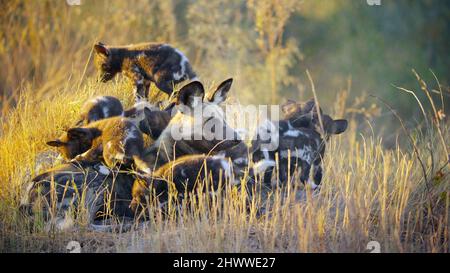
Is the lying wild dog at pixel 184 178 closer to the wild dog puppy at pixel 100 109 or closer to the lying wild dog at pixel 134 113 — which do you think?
the lying wild dog at pixel 134 113

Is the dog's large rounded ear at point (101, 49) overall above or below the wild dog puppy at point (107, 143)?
above

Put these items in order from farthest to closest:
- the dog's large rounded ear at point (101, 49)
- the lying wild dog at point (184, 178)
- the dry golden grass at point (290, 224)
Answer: the dog's large rounded ear at point (101, 49) → the lying wild dog at point (184, 178) → the dry golden grass at point (290, 224)

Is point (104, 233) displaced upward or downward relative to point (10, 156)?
downward

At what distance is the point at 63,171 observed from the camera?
4.16 meters

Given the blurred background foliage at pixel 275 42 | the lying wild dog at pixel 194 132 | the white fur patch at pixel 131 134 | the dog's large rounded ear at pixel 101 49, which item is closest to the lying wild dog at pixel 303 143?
the lying wild dog at pixel 194 132

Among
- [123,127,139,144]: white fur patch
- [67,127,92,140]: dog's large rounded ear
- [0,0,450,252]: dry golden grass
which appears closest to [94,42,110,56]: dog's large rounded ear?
[0,0,450,252]: dry golden grass

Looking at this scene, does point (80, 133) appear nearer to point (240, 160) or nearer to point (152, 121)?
point (152, 121)

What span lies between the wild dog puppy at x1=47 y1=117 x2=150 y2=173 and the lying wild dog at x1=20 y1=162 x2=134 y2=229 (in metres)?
0.09

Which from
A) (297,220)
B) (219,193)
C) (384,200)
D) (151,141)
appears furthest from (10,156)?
(384,200)

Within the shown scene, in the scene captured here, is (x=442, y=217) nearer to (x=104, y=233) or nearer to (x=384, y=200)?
(x=384, y=200)

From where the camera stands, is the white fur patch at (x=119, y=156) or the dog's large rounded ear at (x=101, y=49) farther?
the dog's large rounded ear at (x=101, y=49)

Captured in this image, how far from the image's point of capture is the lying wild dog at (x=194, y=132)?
13.7 feet
